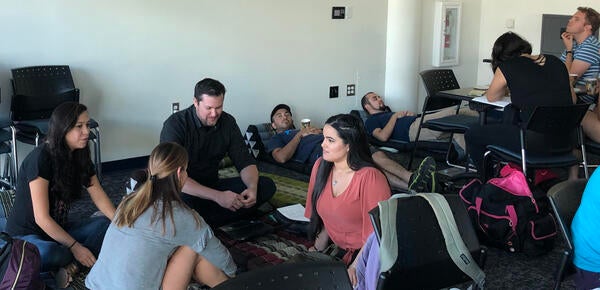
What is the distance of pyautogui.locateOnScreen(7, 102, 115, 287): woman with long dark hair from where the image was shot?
121 inches

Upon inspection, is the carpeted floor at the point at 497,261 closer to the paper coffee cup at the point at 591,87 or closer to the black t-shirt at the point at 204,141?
the black t-shirt at the point at 204,141

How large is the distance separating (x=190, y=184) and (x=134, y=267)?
122 cm

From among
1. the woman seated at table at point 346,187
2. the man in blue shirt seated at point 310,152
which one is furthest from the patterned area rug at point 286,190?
the woman seated at table at point 346,187

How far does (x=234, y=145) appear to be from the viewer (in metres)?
4.00

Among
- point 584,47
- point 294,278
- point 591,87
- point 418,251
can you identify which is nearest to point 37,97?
point 418,251

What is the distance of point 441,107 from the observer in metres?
5.41

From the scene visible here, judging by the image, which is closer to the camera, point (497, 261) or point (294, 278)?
point (294, 278)

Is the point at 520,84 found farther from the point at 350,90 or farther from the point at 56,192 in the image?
the point at 56,192

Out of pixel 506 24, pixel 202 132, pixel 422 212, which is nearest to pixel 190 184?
pixel 202 132

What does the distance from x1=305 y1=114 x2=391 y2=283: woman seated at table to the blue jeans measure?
1.06 m

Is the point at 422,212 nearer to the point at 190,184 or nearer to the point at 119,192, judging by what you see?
the point at 190,184

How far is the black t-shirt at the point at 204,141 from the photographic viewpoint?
12.5 ft

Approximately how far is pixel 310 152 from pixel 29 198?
2633mm

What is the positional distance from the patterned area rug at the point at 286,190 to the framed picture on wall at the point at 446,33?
2.66 metres
